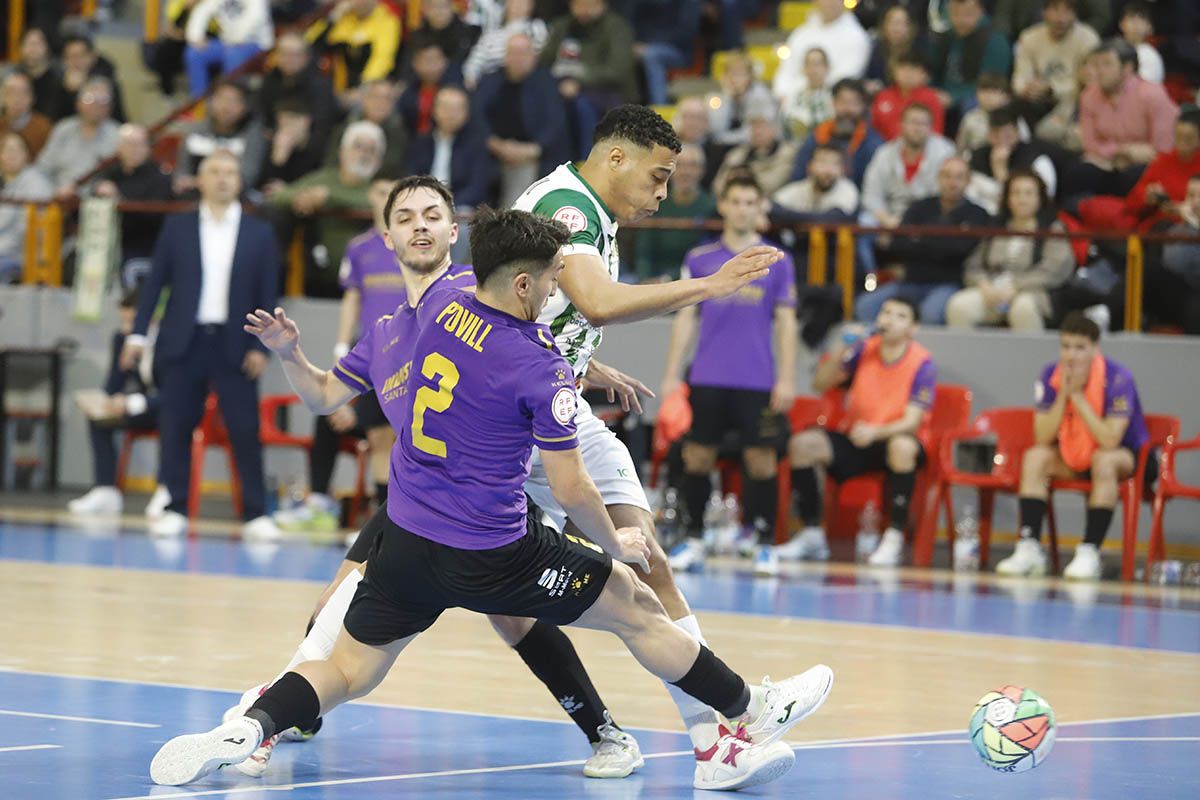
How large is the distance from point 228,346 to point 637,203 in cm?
850

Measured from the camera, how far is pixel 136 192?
17.8 m

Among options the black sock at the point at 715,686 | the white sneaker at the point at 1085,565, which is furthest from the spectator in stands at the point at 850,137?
the black sock at the point at 715,686

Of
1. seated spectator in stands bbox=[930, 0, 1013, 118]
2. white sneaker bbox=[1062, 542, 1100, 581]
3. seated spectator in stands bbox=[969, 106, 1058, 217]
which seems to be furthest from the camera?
seated spectator in stands bbox=[930, 0, 1013, 118]

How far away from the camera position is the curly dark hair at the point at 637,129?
269 inches

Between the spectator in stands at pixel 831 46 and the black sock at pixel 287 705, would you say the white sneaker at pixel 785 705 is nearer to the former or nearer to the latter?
the black sock at pixel 287 705

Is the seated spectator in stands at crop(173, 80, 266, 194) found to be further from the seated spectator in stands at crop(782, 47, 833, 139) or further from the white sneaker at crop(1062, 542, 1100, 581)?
the white sneaker at crop(1062, 542, 1100, 581)

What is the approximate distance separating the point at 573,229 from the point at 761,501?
7.62 meters

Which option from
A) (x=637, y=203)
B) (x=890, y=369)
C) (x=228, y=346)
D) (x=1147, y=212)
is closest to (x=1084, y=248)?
(x=1147, y=212)

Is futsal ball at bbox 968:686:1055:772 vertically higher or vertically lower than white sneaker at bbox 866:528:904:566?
higher

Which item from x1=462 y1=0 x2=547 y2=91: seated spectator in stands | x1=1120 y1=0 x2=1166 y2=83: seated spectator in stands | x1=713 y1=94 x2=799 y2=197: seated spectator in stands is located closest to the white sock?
x1=713 y1=94 x2=799 y2=197: seated spectator in stands

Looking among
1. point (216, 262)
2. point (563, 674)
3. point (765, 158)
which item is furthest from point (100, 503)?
point (563, 674)

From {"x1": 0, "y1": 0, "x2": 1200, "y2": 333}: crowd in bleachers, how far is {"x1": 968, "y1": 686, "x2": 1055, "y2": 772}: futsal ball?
336 inches

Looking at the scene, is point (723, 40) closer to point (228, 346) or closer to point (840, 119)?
point (840, 119)

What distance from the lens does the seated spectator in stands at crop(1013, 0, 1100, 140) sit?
52.7 ft
